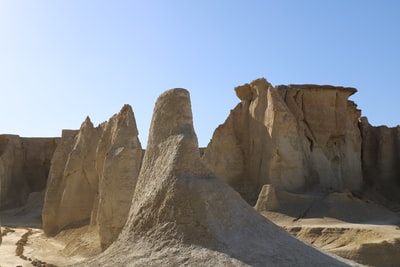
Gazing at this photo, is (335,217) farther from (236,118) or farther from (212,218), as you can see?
(212,218)

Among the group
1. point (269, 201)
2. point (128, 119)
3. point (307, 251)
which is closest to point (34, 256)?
point (128, 119)

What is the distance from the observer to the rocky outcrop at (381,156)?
29.0 m

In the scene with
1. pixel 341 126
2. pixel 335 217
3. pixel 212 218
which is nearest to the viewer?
pixel 212 218

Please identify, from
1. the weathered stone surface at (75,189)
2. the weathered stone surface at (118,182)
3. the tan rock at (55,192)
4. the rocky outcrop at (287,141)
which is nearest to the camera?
the weathered stone surface at (118,182)

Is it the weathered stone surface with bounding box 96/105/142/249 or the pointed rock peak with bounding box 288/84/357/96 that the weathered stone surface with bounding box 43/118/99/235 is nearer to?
the weathered stone surface with bounding box 96/105/142/249

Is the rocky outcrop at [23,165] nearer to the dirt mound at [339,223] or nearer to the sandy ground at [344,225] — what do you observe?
the dirt mound at [339,223]

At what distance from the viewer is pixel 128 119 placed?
1589cm

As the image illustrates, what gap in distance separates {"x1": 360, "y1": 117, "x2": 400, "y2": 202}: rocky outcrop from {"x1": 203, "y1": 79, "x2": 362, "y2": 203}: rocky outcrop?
3090 mm

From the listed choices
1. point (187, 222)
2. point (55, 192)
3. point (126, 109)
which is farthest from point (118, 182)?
point (55, 192)

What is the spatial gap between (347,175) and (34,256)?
1504cm

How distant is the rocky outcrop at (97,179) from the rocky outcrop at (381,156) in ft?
49.5

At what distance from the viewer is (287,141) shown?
22.6 m

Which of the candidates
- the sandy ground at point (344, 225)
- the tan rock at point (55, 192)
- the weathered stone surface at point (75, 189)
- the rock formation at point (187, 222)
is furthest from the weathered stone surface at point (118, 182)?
the tan rock at point (55, 192)

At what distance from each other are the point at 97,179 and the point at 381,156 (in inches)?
649
